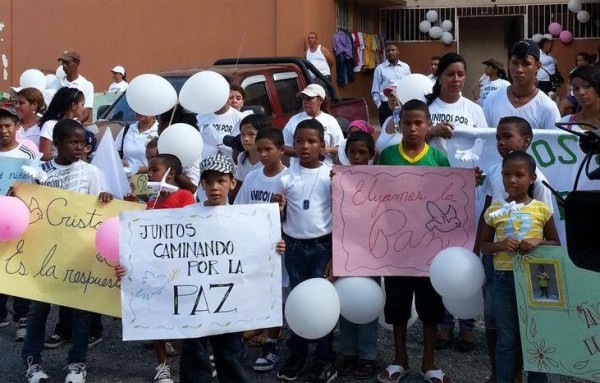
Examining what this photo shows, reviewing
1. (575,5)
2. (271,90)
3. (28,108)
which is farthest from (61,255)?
(575,5)

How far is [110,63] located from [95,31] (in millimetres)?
737

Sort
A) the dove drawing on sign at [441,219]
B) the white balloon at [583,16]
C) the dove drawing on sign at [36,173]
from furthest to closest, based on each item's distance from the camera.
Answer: the white balloon at [583,16] → the dove drawing on sign at [36,173] → the dove drawing on sign at [441,219]

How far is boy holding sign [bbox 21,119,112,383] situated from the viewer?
18.8 ft

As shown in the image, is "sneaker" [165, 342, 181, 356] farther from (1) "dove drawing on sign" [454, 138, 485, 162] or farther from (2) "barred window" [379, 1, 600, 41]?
(2) "barred window" [379, 1, 600, 41]

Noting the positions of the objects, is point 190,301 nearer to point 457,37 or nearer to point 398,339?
point 398,339

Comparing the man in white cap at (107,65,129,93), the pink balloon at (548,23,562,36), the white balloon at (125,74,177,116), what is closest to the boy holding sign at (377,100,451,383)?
the white balloon at (125,74,177,116)

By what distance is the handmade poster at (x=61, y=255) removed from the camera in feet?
18.6

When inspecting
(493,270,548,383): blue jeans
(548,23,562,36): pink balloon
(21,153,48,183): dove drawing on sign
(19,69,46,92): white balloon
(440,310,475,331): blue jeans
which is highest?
(548,23,562,36): pink balloon

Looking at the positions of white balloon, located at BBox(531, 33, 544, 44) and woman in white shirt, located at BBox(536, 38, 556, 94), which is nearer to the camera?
woman in white shirt, located at BBox(536, 38, 556, 94)

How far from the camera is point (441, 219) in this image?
5680 millimetres

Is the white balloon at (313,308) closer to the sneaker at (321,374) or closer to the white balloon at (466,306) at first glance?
the sneaker at (321,374)

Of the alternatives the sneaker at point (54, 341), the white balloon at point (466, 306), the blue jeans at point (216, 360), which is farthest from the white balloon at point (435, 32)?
the blue jeans at point (216, 360)

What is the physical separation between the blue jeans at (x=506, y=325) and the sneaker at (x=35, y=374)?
2756 millimetres

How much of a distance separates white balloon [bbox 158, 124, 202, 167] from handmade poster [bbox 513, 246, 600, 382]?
2.61 metres
